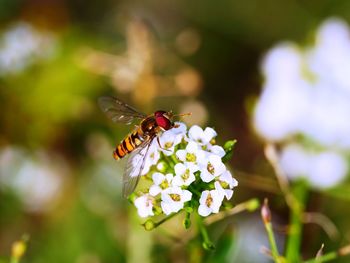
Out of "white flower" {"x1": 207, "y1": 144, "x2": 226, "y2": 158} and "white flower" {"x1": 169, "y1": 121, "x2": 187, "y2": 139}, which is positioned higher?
"white flower" {"x1": 207, "y1": 144, "x2": 226, "y2": 158}

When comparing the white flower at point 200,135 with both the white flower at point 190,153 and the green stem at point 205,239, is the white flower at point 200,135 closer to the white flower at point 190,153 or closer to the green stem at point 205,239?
the white flower at point 190,153

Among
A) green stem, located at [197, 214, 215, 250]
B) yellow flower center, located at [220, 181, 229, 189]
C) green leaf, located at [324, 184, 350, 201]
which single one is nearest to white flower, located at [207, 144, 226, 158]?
yellow flower center, located at [220, 181, 229, 189]

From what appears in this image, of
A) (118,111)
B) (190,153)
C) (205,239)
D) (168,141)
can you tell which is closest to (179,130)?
(168,141)

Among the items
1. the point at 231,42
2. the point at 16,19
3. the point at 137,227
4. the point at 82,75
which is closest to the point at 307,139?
the point at 137,227

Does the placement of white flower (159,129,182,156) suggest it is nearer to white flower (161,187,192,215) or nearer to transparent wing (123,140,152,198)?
transparent wing (123,140,152,198)

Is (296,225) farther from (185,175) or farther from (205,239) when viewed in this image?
(185,175)

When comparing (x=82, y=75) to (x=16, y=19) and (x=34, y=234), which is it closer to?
(x=16, y=19)
